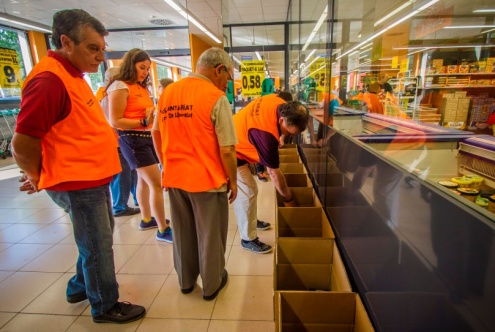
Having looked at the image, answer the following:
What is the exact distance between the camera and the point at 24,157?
123cm

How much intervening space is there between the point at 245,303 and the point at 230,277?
0.30 m

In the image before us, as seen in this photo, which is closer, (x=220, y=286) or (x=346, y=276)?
(x=346, y=276)

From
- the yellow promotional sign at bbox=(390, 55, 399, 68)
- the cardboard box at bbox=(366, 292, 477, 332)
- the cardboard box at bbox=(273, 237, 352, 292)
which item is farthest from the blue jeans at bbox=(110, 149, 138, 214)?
the yellow promotional sign at bbox=(390, 55, 399, 68)

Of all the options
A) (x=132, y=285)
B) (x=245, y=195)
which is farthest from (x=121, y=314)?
(x=245, y=195)

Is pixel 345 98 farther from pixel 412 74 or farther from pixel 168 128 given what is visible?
pixel 412 74

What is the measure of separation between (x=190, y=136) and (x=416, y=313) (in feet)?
4.13

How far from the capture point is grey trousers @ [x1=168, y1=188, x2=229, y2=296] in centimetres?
168

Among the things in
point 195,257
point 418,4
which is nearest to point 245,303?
point 195,257

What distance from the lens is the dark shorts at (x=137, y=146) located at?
2393 mm

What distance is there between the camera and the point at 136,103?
2346 millimetres

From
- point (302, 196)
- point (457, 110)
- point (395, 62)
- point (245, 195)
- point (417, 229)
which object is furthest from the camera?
point (395, 62)

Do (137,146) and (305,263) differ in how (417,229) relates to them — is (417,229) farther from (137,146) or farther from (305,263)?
(137,146)

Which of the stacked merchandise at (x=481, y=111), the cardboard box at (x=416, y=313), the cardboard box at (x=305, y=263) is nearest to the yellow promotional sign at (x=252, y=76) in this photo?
the stacked merchandise at (x=481, y=111)

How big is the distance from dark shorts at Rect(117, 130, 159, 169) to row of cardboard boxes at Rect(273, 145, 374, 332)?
1.22 meters
